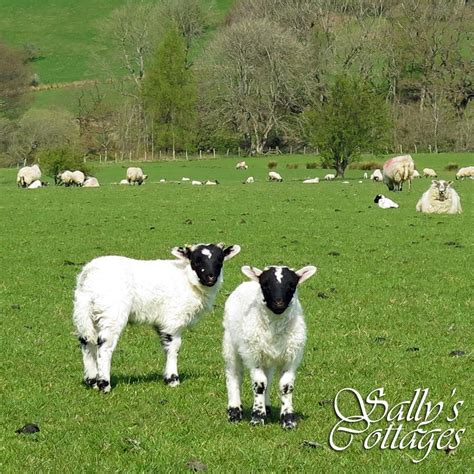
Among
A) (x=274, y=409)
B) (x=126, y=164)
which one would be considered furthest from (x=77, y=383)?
(x=126, y=164)

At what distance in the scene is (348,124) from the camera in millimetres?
59219

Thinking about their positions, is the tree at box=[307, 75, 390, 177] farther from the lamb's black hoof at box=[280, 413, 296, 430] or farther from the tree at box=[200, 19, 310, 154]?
the lamb's black hoof at box=[280, 413, 296, 430]

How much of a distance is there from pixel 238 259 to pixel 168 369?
10.7 metres

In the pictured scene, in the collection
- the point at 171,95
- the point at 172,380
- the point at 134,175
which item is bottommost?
the point at 171,95

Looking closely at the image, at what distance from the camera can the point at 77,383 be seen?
980cm

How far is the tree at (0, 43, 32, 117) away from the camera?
10138 cm

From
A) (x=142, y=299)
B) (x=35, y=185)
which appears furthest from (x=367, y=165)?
(x=142, y=299)

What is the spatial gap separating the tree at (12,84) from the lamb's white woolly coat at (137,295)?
95.2m

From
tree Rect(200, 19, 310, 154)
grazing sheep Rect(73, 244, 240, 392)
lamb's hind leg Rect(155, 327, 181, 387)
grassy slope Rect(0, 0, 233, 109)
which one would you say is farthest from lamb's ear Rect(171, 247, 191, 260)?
grassy slope Rect(0, 0, 233, 109)

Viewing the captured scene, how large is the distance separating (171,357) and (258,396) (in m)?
2.14

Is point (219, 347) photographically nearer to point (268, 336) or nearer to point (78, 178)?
point (268, 336)

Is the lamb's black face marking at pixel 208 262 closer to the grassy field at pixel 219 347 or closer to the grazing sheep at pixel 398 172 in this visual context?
the grassy field at pixel 219 347

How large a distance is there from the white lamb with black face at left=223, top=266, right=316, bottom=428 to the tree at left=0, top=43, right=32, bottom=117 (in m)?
97.5

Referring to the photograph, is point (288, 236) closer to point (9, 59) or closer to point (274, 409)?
point (274, 409)
